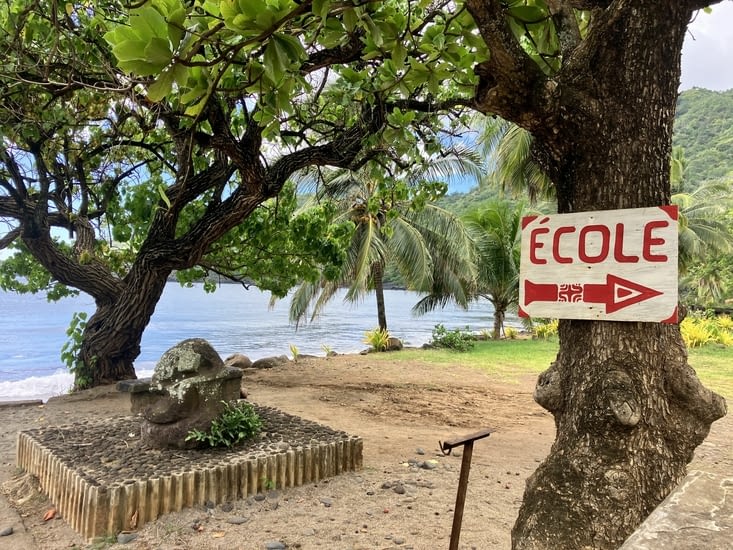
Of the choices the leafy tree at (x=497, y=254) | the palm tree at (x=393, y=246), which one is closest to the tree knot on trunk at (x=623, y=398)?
the palm tree at (x=393, y=246)

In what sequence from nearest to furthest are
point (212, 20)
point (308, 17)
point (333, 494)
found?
point (212, 20) < point (308, 17) < point (333, 494)

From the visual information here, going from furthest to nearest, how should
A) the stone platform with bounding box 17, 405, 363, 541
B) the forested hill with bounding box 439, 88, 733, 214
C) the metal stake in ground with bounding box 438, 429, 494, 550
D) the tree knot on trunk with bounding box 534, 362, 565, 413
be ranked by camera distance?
1. the forested hill with bounding box 439, 88, 733, 214
2. the stone platform with bounding box 17, 405, 363, 541
3. the metal stake in ground with bounding box 438, 429, 494, 550
4. the tree knot on trunk with bounding box 534, 362, 565, 413

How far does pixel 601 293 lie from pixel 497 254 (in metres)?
16.7

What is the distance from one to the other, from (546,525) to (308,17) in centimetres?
250

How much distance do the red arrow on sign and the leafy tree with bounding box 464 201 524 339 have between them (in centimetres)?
1565

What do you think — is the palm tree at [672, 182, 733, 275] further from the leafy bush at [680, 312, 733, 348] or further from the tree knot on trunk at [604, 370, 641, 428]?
the tree knot on trunk at [604, 370, 641, 428]

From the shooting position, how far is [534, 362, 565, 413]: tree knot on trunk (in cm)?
221

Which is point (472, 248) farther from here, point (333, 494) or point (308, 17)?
point (308, 17)

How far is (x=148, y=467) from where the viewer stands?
379 centimetres

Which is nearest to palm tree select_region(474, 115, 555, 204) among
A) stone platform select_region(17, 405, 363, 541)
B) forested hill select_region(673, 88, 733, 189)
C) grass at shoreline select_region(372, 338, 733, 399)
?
grass at shoreline select_region(372, 338, 733, 399)

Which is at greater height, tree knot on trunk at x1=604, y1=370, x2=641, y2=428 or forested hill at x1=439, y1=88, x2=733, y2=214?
forested hill at x1=439, y1=88, x2=733, y2=214

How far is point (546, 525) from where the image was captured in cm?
199

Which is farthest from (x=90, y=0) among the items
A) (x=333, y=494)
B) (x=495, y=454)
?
(x=495, y=454)

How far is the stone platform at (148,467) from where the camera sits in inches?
133
